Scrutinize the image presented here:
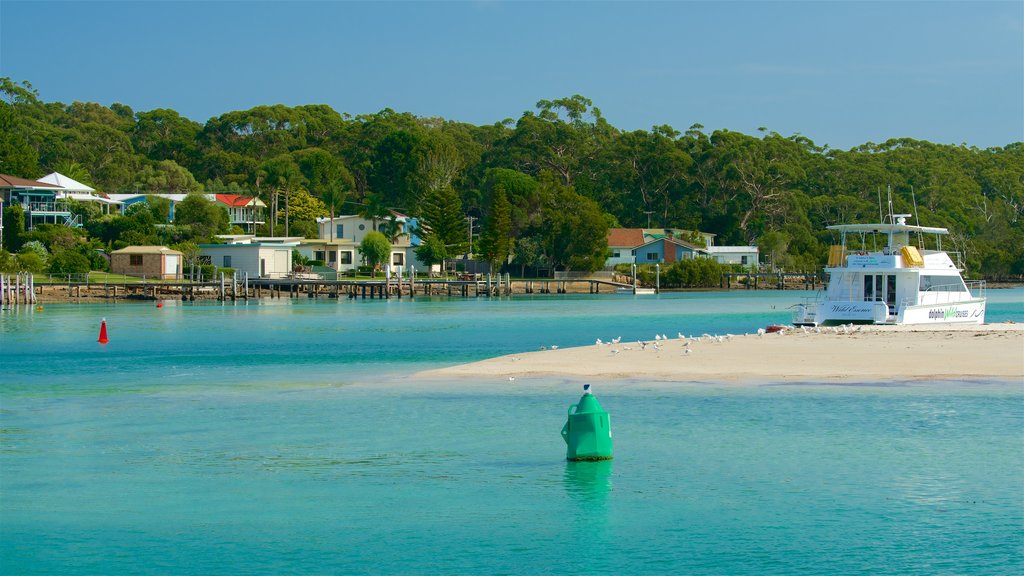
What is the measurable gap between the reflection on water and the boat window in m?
27.5

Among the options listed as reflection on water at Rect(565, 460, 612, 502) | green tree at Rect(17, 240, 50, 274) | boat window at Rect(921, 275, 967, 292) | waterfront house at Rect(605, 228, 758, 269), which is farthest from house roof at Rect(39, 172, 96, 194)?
reflection on water at Rect(565, 460, 612, 502)

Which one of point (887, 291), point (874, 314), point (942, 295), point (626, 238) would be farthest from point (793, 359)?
point (626, 238)

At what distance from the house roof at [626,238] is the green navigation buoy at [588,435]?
324 ft

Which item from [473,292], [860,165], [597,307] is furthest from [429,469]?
[860,165]

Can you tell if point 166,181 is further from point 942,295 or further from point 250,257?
point 942,295

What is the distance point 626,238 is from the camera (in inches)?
4626

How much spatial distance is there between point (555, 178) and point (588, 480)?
108755mm

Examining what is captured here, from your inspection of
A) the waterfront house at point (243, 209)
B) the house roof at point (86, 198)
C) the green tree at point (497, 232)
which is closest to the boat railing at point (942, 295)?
the green tree at point (497, 232)

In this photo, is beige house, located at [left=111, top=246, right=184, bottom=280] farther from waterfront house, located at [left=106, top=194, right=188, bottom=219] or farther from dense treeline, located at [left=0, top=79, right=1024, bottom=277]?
dense treeline, located at [left=0, top=79, right=1024, bottom=277]

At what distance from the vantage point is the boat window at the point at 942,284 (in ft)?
137

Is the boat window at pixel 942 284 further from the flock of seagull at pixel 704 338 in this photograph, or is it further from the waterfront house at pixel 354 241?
the waterfront house at pixel 354 241

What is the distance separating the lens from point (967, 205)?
137750mm

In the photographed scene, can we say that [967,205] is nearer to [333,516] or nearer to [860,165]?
[860,165]

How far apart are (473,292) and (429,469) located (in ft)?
266
